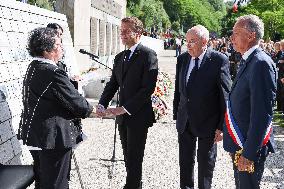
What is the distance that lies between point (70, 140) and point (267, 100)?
1.71m

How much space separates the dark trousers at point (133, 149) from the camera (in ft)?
15.4

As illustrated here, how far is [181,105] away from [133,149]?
2.34ft

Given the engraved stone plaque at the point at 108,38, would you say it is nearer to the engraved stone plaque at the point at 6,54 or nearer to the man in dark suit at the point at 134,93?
the engraved stone plaque at the point at 6,54

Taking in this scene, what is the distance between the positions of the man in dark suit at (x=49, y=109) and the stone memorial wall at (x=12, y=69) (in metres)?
1.41

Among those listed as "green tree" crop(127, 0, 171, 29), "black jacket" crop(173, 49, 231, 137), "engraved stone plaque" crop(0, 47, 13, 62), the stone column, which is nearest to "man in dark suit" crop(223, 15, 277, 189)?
"black jacket" crop(173, 49, 231, 137)

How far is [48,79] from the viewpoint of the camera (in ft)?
11.9

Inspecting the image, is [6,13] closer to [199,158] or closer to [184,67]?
[184,67]

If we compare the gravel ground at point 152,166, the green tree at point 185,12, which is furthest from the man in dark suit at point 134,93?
the green tree at point 185,12

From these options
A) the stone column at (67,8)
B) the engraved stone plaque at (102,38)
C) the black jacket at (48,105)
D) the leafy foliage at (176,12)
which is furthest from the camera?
the leafy foliage at (176,12)

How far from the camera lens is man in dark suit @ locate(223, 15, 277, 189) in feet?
10.7

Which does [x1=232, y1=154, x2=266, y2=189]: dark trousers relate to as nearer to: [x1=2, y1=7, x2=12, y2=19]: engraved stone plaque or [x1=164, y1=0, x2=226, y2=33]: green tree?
[x1=2, y1=7, x2=12, y2=19]: engraved stone plaque

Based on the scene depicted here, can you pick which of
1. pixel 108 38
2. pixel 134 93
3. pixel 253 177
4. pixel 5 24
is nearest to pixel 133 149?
pixel 134 93

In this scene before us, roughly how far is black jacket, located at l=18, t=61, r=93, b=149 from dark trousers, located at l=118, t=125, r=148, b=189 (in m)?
1.06

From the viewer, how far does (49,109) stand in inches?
144
